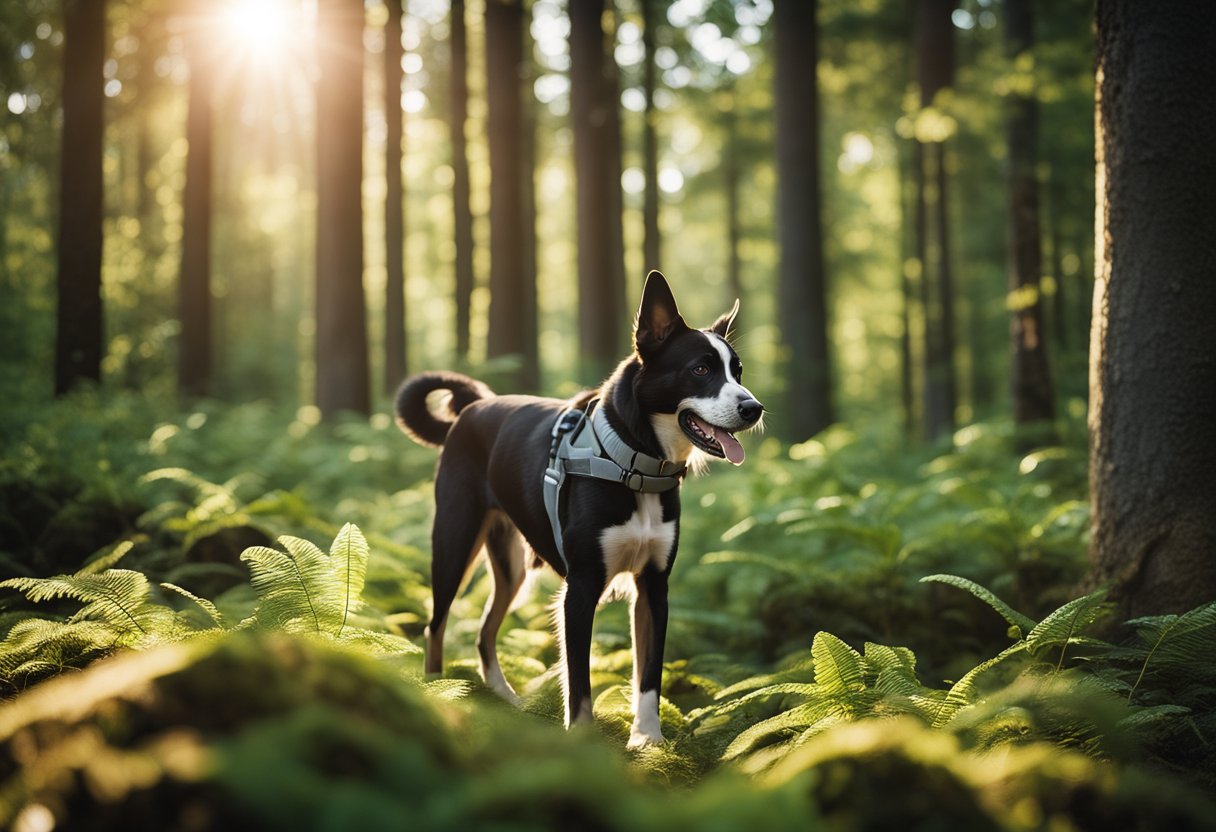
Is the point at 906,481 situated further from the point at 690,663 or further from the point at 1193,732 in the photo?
the point at 1193,732

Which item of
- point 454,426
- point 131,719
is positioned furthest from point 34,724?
point 454,426

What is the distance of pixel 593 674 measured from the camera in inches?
198

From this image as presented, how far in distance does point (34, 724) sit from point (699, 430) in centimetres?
298

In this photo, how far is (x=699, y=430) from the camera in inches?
169

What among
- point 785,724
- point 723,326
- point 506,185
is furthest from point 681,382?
point 506,185

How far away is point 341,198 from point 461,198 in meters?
6.75

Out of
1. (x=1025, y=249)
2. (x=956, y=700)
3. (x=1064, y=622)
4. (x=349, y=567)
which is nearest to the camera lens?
(x=956, y=700)

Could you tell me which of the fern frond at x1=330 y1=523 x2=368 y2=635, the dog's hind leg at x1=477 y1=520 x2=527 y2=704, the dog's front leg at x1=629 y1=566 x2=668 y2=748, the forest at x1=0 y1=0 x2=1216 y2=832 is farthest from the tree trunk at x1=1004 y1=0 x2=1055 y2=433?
the fern frond at x1=330 y1=523 x2=368 y2=635

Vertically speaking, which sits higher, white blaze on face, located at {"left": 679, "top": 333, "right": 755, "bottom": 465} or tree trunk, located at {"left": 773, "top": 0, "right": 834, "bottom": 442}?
tree trunk, located at {"left": 773, "top": 0, "right": 834, "bottom": 442}

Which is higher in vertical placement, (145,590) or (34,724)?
(34,724)

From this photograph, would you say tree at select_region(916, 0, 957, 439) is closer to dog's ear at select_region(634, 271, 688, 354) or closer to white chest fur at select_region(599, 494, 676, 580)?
dog's ear at select_region(634, 271, 688, 354)

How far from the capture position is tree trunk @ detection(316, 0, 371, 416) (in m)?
12.8

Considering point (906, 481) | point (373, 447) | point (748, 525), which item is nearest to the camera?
point (748, 525)

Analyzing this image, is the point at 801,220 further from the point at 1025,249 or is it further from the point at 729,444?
the point at 729,444
